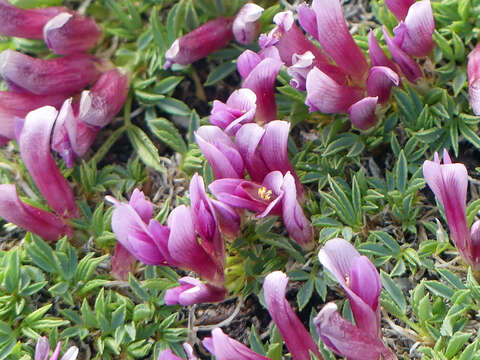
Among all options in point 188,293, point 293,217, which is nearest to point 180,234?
point 188,293

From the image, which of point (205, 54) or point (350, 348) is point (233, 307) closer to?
point (350, 348)

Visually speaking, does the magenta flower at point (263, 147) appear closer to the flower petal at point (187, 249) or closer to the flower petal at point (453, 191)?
the flower petal at point (187, 249)

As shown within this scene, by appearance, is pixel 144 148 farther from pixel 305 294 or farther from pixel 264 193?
pixel 305 294

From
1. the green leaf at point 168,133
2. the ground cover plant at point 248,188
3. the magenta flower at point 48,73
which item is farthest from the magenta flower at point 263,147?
the magenta flower at point 48,73

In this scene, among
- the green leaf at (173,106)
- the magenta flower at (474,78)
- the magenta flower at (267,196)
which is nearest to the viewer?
the magenta flower at (267,196)

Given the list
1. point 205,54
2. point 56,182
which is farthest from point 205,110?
point 56,182

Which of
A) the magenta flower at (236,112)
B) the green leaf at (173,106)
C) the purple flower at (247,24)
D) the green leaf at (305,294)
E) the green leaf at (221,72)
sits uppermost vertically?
the purple flower at (247,24)
